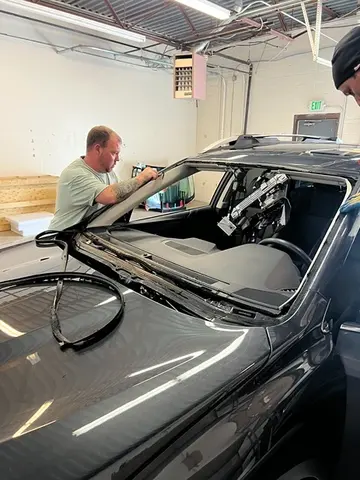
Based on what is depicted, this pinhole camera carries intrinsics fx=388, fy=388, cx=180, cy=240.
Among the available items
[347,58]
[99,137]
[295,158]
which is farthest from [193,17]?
[347,58]

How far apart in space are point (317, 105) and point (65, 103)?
467 cm

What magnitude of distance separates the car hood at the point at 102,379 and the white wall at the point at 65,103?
20.1 ft

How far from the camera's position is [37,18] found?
6246 millimetres

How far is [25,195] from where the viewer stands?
628cm

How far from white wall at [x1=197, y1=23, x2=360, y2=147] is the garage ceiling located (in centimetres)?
136

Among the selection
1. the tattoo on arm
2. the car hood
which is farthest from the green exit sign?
the car hood

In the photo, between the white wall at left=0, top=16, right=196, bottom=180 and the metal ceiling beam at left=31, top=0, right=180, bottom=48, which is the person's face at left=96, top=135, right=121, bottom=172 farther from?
the white wall at left=0, top=16, right=196, bottom=180

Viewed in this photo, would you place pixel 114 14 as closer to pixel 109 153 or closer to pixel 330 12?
pixel 330 12

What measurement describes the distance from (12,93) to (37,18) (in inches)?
49.2

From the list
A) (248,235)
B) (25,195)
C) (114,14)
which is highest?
(114,14)

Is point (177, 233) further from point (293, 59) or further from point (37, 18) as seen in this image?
point (293, 59)

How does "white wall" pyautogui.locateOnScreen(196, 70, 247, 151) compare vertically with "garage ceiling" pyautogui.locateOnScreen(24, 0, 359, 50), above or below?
below

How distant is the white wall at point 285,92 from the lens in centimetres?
681

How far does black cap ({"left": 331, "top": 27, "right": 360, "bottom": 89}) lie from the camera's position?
1.40m
